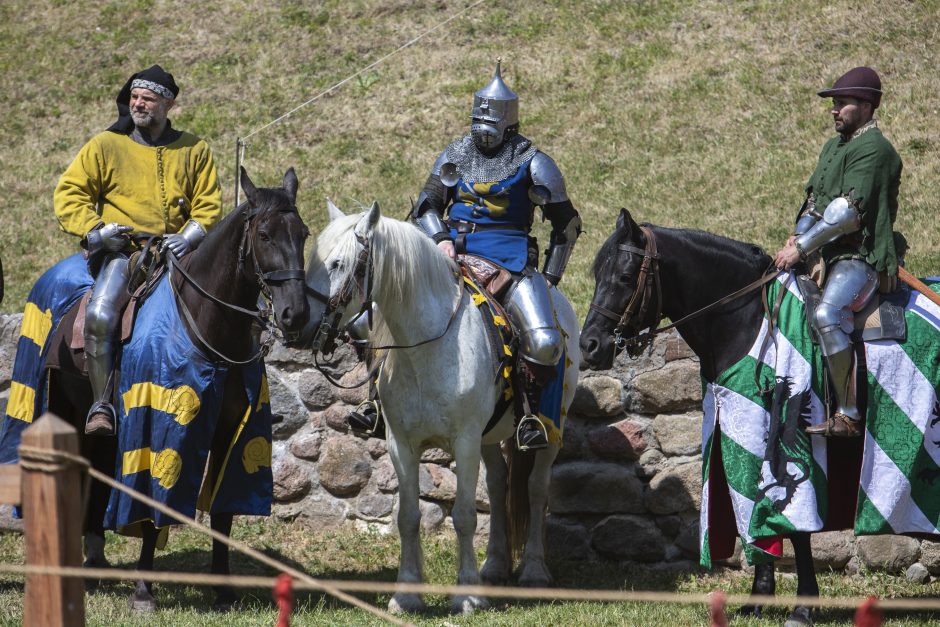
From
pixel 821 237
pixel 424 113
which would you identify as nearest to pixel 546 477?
pixel 821 237

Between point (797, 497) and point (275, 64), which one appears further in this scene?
point (275, 64)

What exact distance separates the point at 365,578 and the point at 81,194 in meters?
2.79

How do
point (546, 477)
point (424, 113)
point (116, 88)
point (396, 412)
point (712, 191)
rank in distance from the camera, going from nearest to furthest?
point (396, 412) < point (546, 477) < point (712, 191) < point (424, 113) < point (116, 88)

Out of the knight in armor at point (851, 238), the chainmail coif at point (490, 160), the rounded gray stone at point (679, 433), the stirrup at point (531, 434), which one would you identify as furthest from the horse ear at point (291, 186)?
the rounded gray stone at point (679, 433)

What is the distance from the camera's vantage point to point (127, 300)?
6.63 m

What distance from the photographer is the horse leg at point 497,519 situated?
7.31m

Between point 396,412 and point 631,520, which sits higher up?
point 396,412

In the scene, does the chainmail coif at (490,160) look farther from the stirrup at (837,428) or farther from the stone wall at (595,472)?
the stirrup at (837,428)

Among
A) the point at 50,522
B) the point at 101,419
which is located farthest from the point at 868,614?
the point at 101,419

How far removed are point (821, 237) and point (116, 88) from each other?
12.3 meters

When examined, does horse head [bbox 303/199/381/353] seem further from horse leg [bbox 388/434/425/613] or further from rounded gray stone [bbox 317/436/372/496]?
rounded gray stone [bbox 317/436/372/496]

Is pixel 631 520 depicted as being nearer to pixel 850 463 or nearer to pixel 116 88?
pixel 850 463

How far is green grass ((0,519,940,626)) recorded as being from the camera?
6160 mm

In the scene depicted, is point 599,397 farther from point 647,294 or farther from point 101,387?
point 101,387
